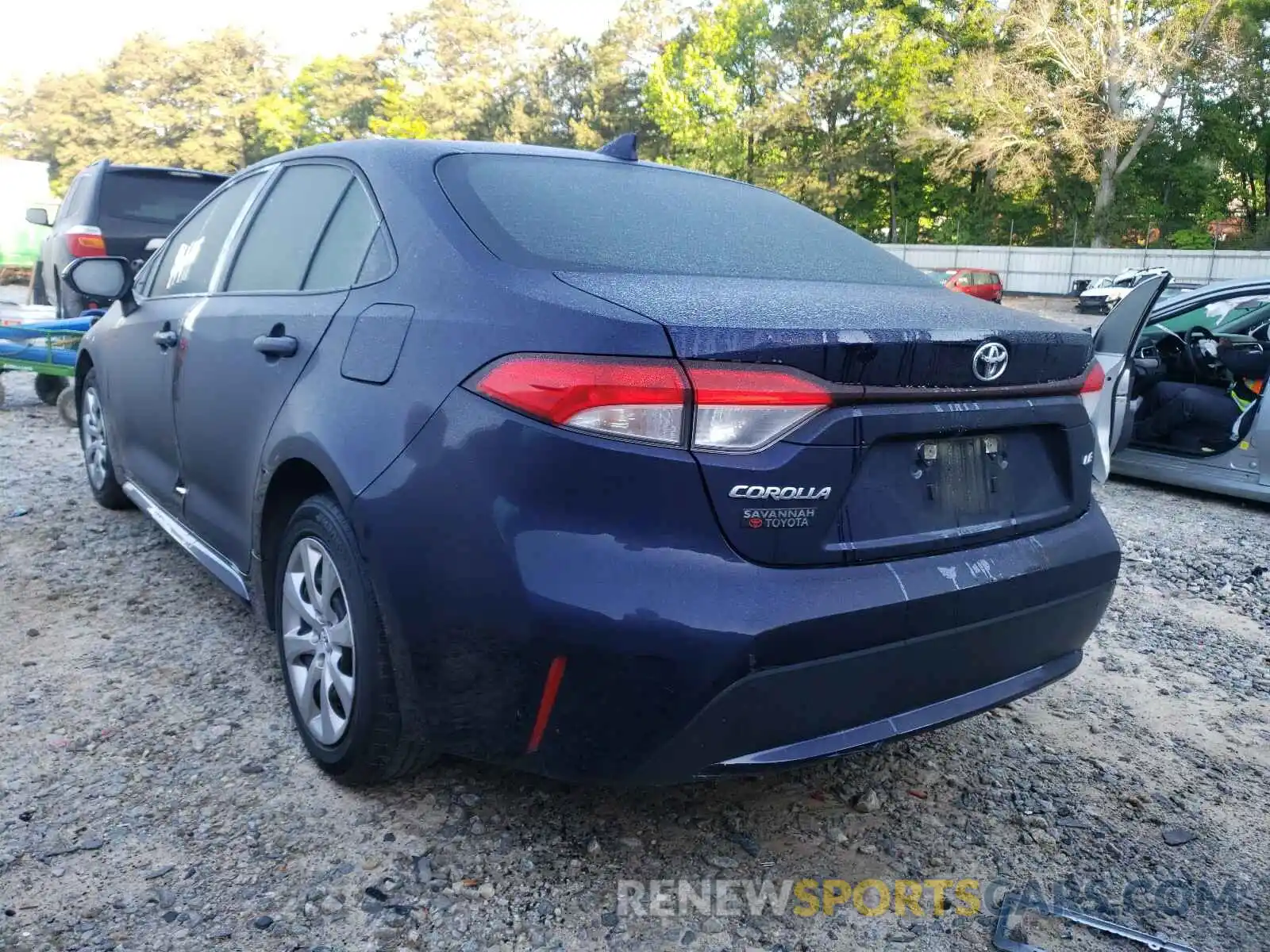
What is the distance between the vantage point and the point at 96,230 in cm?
847

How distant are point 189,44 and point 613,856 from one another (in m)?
74.9

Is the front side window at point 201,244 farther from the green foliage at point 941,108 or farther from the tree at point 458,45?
the tree at point 458,45

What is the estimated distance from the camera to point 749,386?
1.90 meters

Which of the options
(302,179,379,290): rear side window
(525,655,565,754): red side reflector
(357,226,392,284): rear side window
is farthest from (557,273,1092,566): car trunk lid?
(302,179,379,290): rear side window

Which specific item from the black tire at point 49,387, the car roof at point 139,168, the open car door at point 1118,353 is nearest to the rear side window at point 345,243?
the open car door at point 1118,353

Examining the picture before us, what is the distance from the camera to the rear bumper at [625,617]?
6.18ft

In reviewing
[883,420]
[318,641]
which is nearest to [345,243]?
[318,641]

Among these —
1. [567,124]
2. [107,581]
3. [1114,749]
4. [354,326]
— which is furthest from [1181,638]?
[567,124]

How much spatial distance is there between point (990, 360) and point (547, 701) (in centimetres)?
117

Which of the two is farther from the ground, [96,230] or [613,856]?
[96,230]

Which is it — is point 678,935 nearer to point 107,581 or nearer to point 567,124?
point 107,581

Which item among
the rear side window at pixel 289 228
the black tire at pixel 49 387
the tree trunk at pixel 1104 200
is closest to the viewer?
the rear side window at pixel 289 228

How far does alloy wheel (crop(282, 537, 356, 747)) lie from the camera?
2428 mm
